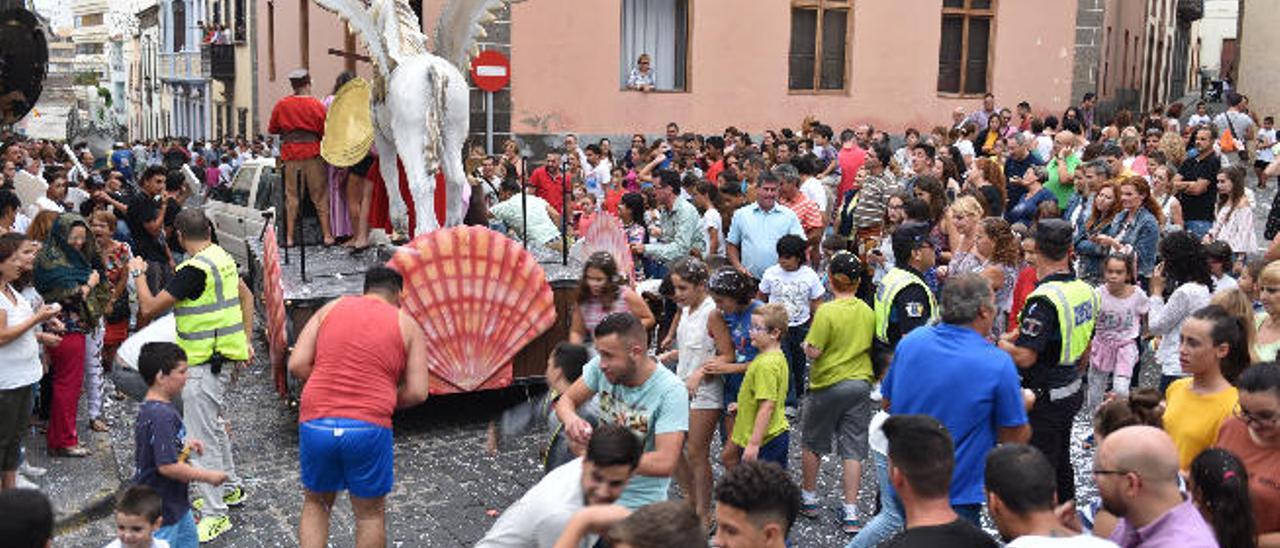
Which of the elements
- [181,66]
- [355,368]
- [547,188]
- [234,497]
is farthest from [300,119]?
[181,66]

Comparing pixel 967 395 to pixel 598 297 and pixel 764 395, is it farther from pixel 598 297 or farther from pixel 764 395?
pixel 598 297

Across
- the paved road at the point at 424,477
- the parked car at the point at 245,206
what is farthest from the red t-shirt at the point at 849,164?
the parked car at the point at 245,206

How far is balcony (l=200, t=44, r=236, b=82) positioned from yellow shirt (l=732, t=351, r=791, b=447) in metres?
31.5

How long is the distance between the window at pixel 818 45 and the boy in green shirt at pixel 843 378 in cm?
1413

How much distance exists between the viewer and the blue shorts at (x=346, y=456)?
17.9ft

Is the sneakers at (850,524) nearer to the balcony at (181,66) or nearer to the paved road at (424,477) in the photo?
A: the paved road at (424,477)

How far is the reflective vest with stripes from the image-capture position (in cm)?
687

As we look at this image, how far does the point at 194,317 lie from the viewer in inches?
271

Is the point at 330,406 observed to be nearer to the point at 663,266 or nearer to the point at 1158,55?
the point at 663,266

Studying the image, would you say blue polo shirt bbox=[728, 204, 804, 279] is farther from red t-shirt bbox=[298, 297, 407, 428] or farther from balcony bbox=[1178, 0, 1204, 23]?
balcony bbox=[1178, 0, 1204, 23]

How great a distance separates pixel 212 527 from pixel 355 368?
1796 millimetres

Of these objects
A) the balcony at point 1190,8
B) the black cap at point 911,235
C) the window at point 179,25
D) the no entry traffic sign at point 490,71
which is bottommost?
the black cap at point 911,235

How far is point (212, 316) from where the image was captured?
6922 millimetres

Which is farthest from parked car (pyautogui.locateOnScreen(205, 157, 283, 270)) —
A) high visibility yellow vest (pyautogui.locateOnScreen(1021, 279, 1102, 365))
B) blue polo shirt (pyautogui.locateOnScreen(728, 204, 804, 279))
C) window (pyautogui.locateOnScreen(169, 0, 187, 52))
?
window (pyautogui.locateOnScreen(169, 0, 187, 52))
